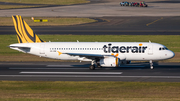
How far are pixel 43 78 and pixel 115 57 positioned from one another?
10.9 m

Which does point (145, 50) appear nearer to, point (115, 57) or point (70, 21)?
point (115, 57)

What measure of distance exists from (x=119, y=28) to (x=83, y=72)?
44.5 metres

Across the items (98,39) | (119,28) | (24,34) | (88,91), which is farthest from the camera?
(119,28)

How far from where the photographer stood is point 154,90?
105 ft

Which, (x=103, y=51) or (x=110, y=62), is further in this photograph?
(x=103, y=51)

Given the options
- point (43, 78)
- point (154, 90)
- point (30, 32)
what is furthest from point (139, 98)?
point (30, 32)

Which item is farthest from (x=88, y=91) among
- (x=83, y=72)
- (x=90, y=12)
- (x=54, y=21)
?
(x=90, y=12)

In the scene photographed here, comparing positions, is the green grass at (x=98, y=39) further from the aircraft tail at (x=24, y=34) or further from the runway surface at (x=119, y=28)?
the aircraft tail at (x=24, y=34)

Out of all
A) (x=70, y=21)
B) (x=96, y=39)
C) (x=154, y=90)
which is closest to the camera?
(x=154, y=90)

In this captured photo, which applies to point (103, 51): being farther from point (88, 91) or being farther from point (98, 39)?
point (98, 39)

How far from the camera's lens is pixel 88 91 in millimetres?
31875

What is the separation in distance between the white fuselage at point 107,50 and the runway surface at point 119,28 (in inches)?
1275

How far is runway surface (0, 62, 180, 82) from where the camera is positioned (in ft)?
125

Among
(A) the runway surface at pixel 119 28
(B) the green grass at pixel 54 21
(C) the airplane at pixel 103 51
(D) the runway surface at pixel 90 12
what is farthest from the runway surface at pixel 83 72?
(D) the runway surface at pixel 90 12
